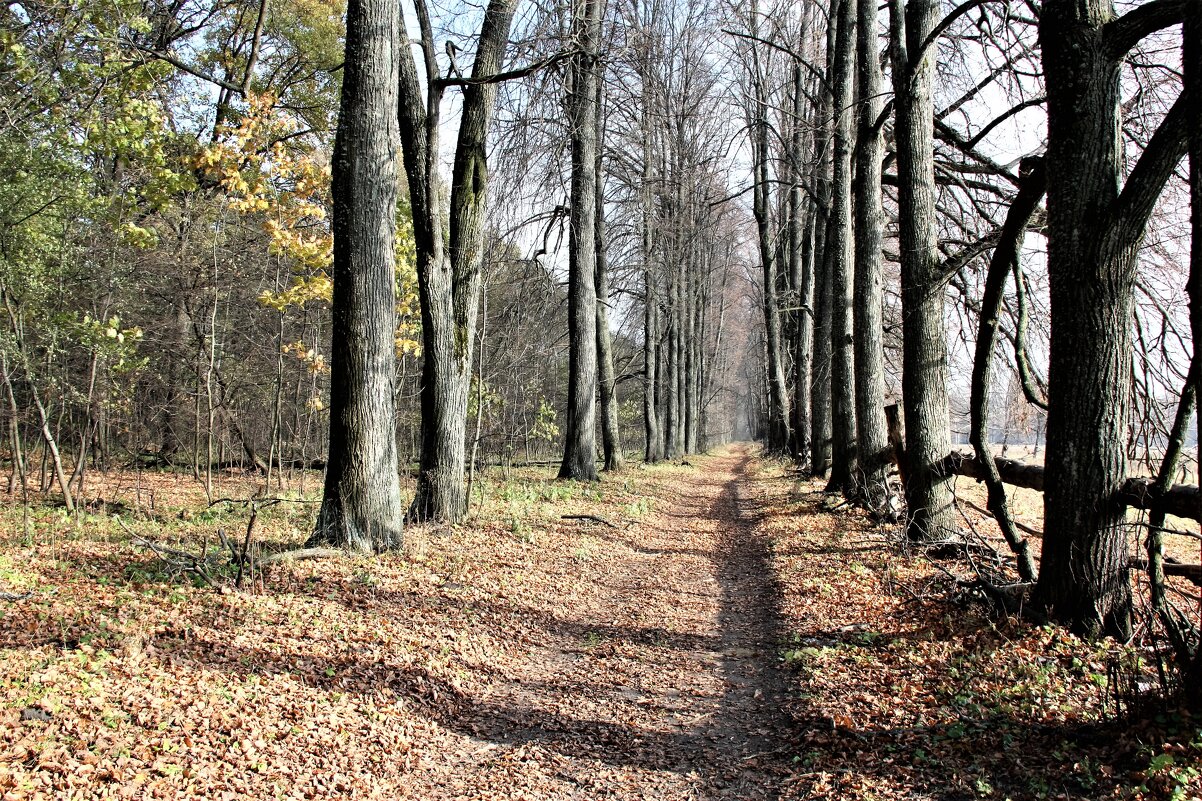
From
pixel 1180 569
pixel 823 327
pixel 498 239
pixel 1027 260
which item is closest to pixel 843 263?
pixel 823 327

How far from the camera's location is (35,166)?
9.79 metres

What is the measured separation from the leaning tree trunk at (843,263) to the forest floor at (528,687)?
5.03 m

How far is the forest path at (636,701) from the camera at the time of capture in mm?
3770

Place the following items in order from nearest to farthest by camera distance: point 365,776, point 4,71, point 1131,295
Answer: point 365,776 → point 1131,295 → point 4,71

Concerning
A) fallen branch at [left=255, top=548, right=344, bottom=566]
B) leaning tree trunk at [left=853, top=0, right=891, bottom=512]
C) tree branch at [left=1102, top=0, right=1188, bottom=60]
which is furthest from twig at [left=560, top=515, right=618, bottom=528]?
tree branch at [left=1102, top=0, right=1188, bottom=60]

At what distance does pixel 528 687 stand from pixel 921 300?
239 inches

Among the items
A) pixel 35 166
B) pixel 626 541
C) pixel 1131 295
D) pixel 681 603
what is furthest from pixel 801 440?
pixel 35 166

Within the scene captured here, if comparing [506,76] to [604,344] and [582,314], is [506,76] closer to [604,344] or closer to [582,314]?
[582,314]

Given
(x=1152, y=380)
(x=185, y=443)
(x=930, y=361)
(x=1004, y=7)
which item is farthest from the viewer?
(x=185, y=443)

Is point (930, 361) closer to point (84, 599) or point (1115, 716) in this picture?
point (1115, 716)

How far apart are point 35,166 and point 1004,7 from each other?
12.0 meters

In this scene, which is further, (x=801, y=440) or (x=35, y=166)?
(x=801, y=440)

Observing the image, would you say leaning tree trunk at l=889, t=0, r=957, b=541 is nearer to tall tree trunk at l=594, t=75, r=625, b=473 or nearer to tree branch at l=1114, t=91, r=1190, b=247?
tree branch at l=1114, t=91, r=1190, b=247

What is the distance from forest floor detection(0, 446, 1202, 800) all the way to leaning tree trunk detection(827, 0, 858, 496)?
503 centimetres
